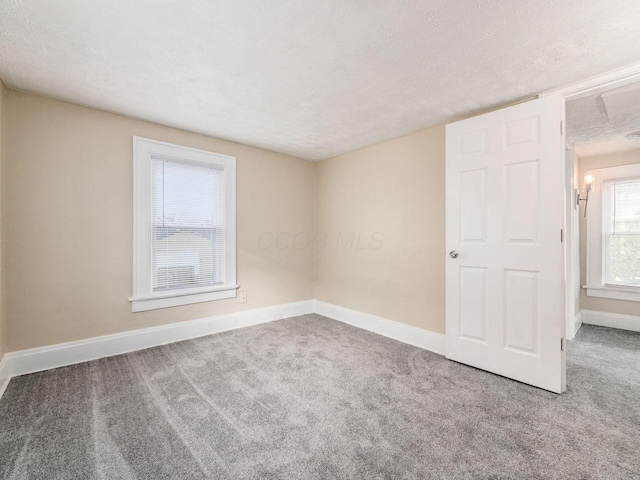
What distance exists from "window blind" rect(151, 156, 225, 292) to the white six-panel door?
2.72m

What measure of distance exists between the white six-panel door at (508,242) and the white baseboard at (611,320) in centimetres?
264

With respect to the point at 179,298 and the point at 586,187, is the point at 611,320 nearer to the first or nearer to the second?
the point at 586,187

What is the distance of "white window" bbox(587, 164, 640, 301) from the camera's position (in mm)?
3760

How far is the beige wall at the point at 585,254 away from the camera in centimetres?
375

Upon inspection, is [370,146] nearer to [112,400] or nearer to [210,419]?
[210,419]

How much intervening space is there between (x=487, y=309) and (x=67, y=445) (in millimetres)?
3137

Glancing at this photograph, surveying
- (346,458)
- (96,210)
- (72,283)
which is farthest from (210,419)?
(96,210)

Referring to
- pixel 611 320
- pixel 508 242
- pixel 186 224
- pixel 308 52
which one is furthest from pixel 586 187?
pixel 186 224

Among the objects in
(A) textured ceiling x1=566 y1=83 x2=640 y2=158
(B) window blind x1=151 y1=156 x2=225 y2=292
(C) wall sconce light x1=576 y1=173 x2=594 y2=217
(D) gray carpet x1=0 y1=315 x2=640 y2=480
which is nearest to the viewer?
(D) gray carpet x1=0 y1=315 x2=640 y2=480

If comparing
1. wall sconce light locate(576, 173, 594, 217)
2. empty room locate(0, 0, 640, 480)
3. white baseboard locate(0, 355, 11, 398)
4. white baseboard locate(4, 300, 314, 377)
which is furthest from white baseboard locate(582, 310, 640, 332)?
white baseboard locate(0, 355, 11, 398)

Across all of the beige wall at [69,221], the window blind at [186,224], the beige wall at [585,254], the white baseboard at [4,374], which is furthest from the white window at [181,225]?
the beige wall at [585,254]

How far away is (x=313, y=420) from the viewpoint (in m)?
1.88

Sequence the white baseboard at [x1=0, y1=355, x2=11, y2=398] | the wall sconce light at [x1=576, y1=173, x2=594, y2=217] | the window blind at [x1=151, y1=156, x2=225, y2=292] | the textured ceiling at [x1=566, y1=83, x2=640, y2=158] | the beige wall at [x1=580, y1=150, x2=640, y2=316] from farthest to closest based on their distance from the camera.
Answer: the wall sconce light at [x1=576, y1=173, x2=594, y2=217] → the beige wall at [x1=580, y1=150, x2=640, y2=316] → the window blind at [x1=151, y1=156, x2=225, y2=292] → the textured ceiling at [x1=566, y1=83, x2=640, y2=158] → the white baseboard at [x1=0, y1=355, x2=11, y2=398]

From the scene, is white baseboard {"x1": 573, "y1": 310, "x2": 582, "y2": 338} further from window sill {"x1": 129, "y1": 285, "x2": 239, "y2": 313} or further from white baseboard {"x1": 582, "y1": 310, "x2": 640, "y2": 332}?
window sill {"x1": 129, "y1": 285, "x2": 239, "y2": 313}
